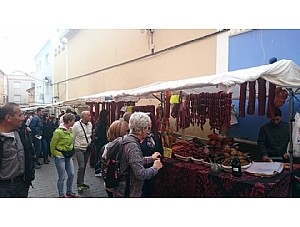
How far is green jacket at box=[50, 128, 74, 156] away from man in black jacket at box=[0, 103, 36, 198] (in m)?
1.44

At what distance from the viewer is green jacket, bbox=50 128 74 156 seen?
3.46 m

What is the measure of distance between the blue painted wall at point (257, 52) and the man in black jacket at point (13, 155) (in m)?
2.84

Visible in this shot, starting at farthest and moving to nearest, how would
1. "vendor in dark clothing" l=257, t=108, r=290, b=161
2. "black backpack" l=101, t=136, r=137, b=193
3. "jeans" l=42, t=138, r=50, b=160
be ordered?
1. "jeans" l=42, t=138, r=50, b=160
2. "vendor in dark clothing" l=257, t=108, r=290, b=161
3. "black backpack" l=101, t=136, r=137, b=193

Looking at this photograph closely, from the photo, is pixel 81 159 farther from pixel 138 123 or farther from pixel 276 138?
pixel 276 138

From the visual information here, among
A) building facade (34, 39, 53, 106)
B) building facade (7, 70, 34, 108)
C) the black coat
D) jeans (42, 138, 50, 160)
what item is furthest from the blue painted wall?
building facade (34, 39, 53, 106)

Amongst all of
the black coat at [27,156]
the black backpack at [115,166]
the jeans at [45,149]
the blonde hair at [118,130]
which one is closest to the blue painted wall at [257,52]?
the blonde hair at [118,130]

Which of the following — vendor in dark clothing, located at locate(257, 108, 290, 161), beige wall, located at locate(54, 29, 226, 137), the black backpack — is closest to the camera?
the black backpack

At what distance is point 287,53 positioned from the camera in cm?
355

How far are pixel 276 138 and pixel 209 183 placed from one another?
3.21ft

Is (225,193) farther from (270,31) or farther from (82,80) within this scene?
(82,80)

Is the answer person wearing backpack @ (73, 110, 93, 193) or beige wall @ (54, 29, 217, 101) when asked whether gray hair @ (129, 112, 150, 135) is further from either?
beige wall @ (54, 29, 217, 101)

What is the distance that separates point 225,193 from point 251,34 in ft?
Answer: 7.97

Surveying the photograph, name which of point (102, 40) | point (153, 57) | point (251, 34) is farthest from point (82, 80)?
point (251, 34)

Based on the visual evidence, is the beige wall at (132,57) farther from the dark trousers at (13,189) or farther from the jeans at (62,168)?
the dark trousers at (13,189)
